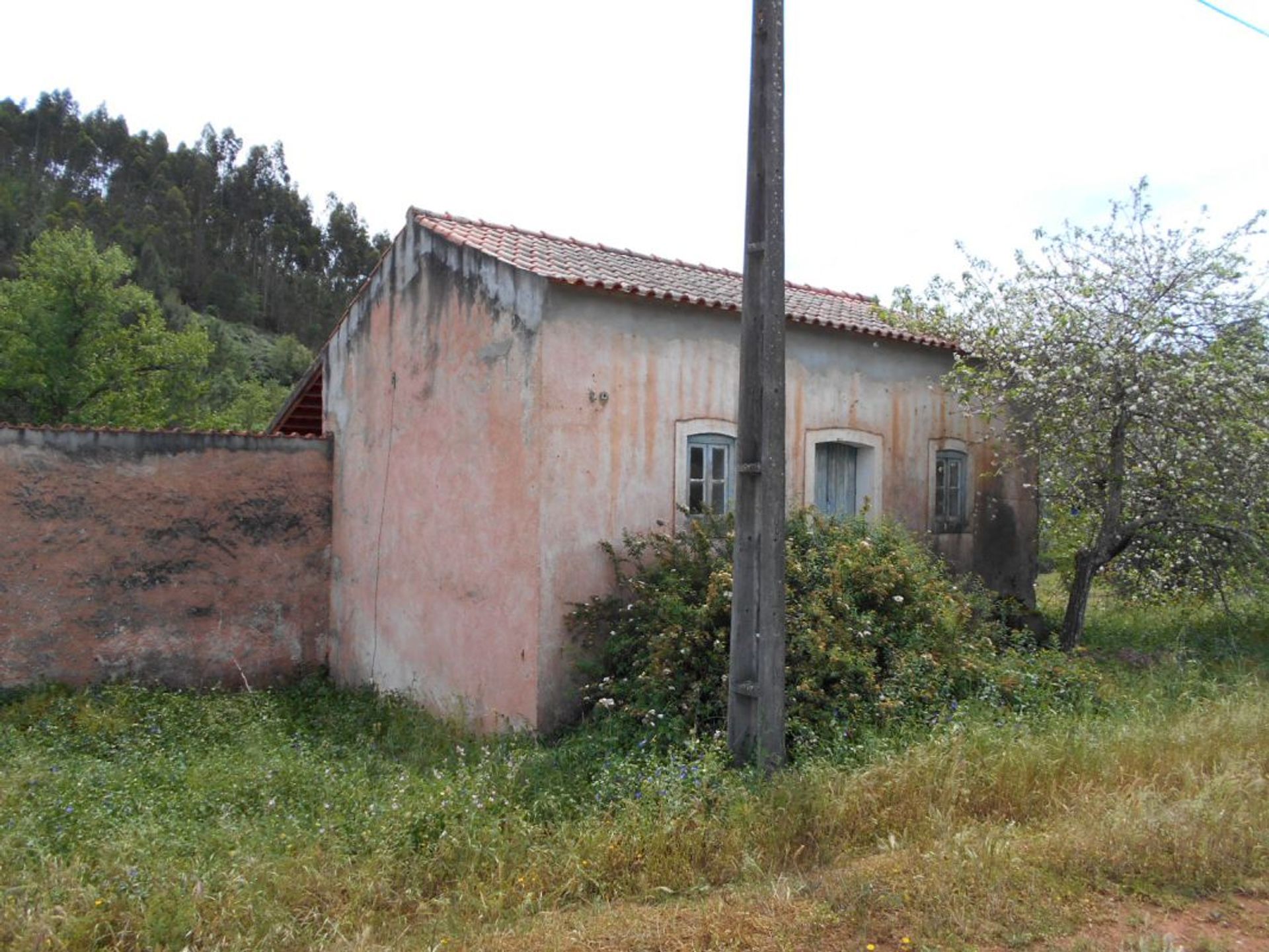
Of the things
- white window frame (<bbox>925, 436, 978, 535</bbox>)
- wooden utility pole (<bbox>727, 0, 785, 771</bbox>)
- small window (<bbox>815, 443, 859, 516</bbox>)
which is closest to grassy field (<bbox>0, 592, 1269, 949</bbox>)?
wooden utility pole (<bbox>727, 0, 785, 771</bbox>)

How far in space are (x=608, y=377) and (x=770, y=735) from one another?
382cm

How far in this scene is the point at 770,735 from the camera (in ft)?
18.0

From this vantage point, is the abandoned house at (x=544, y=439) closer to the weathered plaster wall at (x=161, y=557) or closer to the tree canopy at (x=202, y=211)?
the weathered plaster wall at (x=161, y=557)

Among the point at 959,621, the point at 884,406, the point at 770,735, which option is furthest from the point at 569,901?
the point at 884,406

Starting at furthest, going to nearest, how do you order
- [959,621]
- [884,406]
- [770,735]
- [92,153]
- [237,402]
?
1. [92,153]
2. [237,402]
3. [884,406]
4. [959,621]
5. [770,735]

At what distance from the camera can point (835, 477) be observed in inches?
403

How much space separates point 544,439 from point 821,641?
2.93 metres

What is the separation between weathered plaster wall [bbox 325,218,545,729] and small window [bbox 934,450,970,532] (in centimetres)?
593

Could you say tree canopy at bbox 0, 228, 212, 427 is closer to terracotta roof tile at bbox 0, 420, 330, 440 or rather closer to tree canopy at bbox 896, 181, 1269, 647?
terracotta roof tile at bbox 0, 420, 330, 440

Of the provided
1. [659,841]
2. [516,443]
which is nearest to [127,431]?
[516,443]

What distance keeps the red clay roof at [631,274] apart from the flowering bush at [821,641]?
2.30m

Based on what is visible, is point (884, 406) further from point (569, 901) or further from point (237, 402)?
point (237, 402)

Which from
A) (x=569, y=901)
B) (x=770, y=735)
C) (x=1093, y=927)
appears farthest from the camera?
(x=770, y=735)

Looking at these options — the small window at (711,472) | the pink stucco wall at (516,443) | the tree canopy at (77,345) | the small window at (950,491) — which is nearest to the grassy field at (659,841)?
the pink stucco wall at (516,443)
